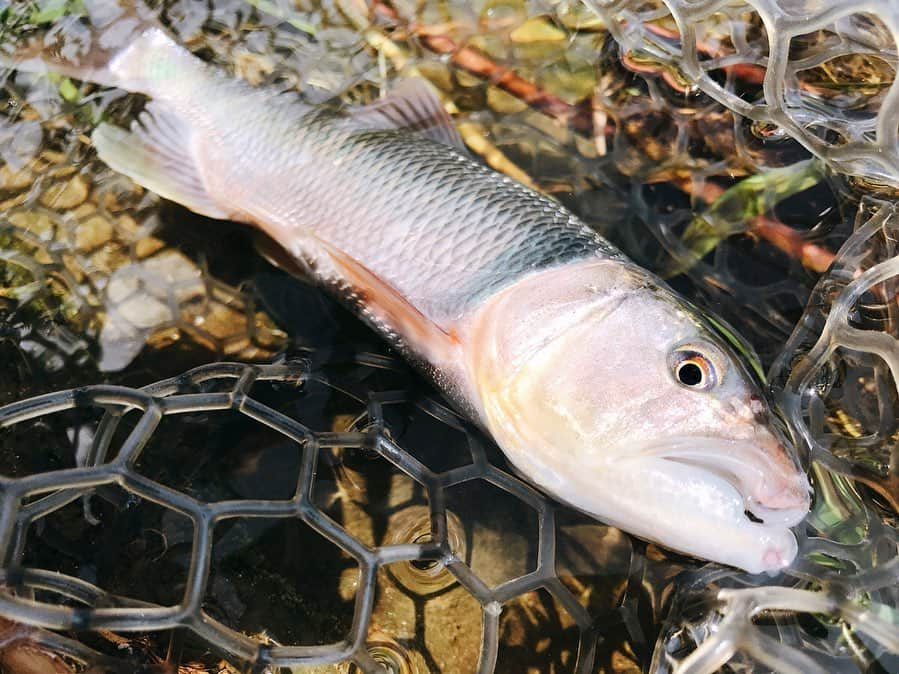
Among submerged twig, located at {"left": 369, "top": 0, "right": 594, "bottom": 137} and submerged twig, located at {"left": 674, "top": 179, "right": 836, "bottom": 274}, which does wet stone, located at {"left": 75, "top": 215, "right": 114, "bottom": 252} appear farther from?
submerged twig, located at {"left": 674, "top": 179, "right": 836, "bottom": 274}

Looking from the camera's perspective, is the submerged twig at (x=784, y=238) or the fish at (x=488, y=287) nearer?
the fish at (x=488, y=287)

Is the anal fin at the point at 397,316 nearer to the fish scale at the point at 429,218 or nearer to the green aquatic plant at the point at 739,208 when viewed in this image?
the fish scale at the point at 429,218

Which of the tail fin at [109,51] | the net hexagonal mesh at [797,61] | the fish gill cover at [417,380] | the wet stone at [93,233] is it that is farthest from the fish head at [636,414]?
the tail fin at [109,51]

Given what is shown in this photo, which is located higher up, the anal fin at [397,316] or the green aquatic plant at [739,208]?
the anal fin at [397,316]

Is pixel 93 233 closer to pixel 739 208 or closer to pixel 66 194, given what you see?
pixel 66 194

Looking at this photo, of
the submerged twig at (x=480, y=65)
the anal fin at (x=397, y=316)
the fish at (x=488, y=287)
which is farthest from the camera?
the submerged twig at (x=480, y=65)

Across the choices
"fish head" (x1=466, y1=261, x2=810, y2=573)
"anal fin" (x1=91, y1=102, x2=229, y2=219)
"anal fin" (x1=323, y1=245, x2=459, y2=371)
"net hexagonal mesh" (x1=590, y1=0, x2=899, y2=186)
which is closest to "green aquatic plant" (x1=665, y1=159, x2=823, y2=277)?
"net hexagonal mesh" (x1=590, y1=0, x2=899, y2=186)

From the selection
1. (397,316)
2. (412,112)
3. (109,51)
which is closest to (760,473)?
(397,316)

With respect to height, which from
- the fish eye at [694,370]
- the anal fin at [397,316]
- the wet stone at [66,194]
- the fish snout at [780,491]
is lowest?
the fish snout at [780,491]
